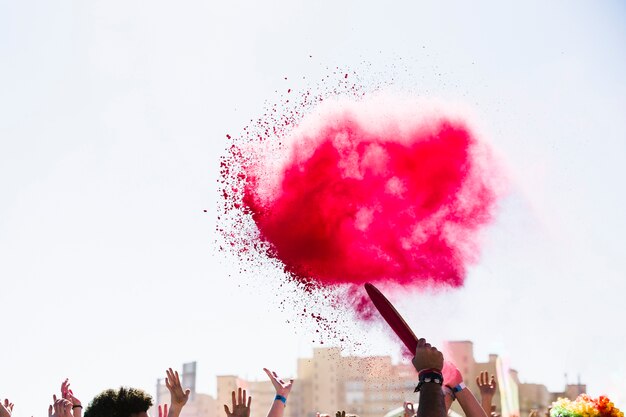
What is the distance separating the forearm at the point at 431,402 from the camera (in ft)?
15.0

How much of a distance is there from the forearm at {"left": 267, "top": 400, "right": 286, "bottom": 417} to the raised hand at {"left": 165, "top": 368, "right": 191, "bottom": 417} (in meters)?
0.81

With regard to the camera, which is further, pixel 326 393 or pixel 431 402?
pixel 326 393

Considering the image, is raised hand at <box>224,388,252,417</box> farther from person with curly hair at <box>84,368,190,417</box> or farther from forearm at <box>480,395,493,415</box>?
forearm at <box>480,395,493,415</box>

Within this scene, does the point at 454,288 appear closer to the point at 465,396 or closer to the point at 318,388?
the point at 465,396

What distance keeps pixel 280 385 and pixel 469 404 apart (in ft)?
8.02

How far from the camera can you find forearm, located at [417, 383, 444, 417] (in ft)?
15.0

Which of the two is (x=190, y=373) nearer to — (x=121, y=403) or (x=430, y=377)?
(x=121, y=403)

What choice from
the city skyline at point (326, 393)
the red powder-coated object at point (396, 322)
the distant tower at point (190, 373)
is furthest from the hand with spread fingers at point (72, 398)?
the city skyline at point (326, 393)

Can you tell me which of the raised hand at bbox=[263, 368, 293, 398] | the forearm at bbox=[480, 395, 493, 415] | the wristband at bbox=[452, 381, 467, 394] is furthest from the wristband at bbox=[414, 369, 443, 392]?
the forearm at bbox=[480, 395, 493, 415]

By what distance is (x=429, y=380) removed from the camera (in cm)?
473

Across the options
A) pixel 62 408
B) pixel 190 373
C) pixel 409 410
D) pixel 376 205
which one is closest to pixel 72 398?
pixel 62 408

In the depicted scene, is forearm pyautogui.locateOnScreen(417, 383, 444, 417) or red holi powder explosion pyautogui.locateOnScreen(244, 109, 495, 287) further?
red holi powder explosion pyautogui.locateOnScreen(244, 109, 495, 287)

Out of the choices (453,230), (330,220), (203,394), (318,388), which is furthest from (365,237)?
(318,388)

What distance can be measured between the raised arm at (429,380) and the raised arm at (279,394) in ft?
10.5
